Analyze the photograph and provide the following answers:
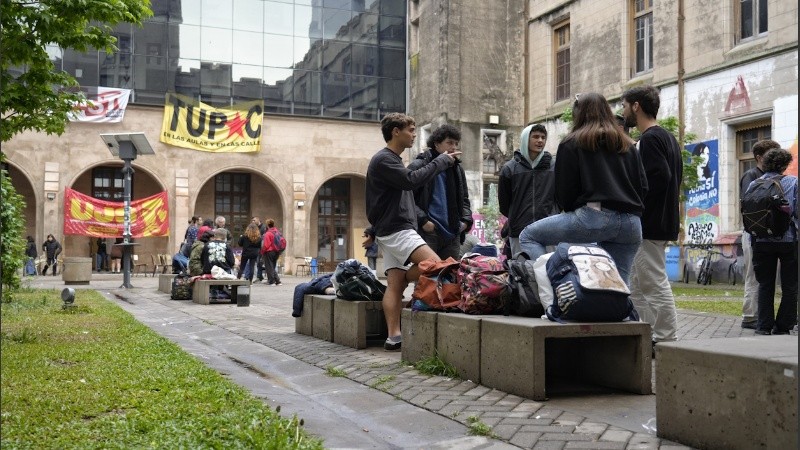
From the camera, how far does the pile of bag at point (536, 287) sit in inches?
182

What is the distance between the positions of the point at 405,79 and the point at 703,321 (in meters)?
28.8

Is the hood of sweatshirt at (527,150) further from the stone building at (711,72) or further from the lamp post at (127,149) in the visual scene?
the stone building at (711,72)

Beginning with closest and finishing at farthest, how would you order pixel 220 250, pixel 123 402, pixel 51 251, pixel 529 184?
pixel 123 402 → pixel 529 184 → pixel 220 250 → pixel 51 251

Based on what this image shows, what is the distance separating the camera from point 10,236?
12891 millimetres

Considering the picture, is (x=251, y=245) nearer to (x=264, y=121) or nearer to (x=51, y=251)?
(x=51, y=251)

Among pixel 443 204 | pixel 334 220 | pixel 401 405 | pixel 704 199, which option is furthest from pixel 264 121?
pixel 401 405

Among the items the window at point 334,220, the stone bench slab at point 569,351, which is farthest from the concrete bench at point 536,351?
the window at point 334,220

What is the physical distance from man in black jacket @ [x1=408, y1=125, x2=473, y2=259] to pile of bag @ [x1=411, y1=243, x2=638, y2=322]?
131 centimetres

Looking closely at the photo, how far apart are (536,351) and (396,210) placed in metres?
2.47

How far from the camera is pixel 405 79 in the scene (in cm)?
Answer: 3712

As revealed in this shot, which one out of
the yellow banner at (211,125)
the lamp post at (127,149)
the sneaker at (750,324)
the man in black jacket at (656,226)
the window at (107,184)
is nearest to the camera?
the man in black jacket at (656,226)

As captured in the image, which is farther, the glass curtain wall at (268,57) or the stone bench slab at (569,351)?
the glass curtain wall at (268,57)

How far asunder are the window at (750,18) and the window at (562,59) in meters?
8.28

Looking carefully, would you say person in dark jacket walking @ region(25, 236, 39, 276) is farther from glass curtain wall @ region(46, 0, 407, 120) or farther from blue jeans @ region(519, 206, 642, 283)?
blue jeans @ region(519, 206, 642, 283)
